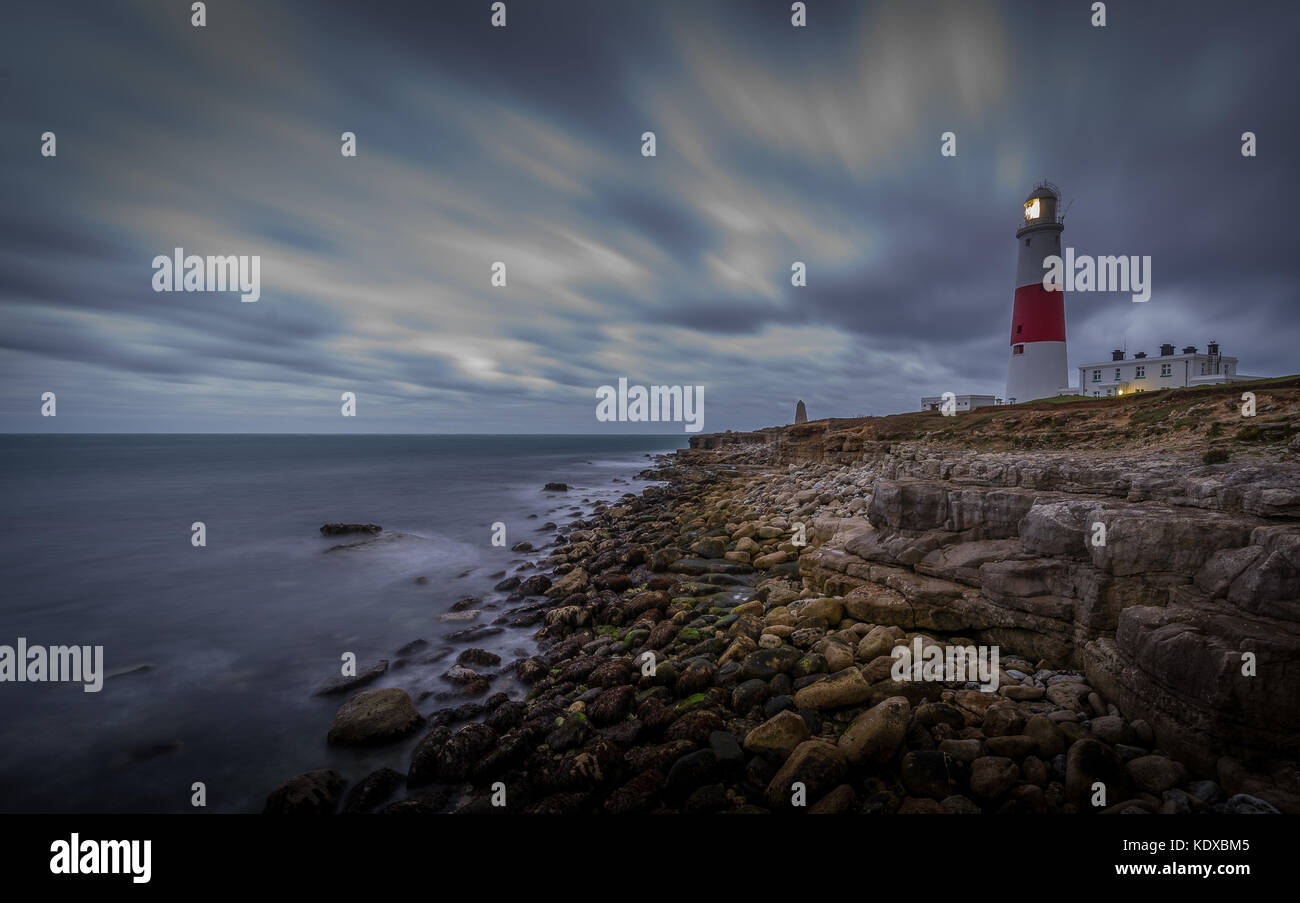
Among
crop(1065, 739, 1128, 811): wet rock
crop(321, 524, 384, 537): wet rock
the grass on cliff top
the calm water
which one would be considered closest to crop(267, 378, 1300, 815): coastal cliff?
crop(1065, 739, 1128, 811): wet rock

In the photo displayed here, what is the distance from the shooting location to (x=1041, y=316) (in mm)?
31438

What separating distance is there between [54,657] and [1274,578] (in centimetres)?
2286

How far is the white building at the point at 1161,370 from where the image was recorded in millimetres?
37125

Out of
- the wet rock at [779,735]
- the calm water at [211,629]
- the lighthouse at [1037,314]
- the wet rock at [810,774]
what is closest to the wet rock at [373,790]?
the calm water at [211,629]

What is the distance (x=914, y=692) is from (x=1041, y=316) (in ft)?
119

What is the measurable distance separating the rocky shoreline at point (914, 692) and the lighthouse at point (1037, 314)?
28684 mm

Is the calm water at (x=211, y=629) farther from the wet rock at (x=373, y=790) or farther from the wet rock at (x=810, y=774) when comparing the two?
the wet rock at (x=810, y=774)

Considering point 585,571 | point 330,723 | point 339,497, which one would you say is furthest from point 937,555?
point 339,497

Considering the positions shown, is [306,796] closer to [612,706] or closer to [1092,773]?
[612,706]

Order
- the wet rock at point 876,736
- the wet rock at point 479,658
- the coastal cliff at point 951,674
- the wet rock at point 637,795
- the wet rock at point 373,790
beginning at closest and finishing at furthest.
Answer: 1. the coastal cliff at point 951,674
2. the wet rock at point 876,736
3. the wet rock at point 637,795
4. the wet rock at point 373,790
5. the wet rock at point 479,658

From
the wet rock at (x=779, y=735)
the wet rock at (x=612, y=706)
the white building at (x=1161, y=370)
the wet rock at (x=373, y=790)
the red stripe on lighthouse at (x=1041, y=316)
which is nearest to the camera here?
the wet rock at (x=779, y=735)

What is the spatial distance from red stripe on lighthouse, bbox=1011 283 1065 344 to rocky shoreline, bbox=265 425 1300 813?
29179 millimetres

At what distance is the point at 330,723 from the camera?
28.8 feet
